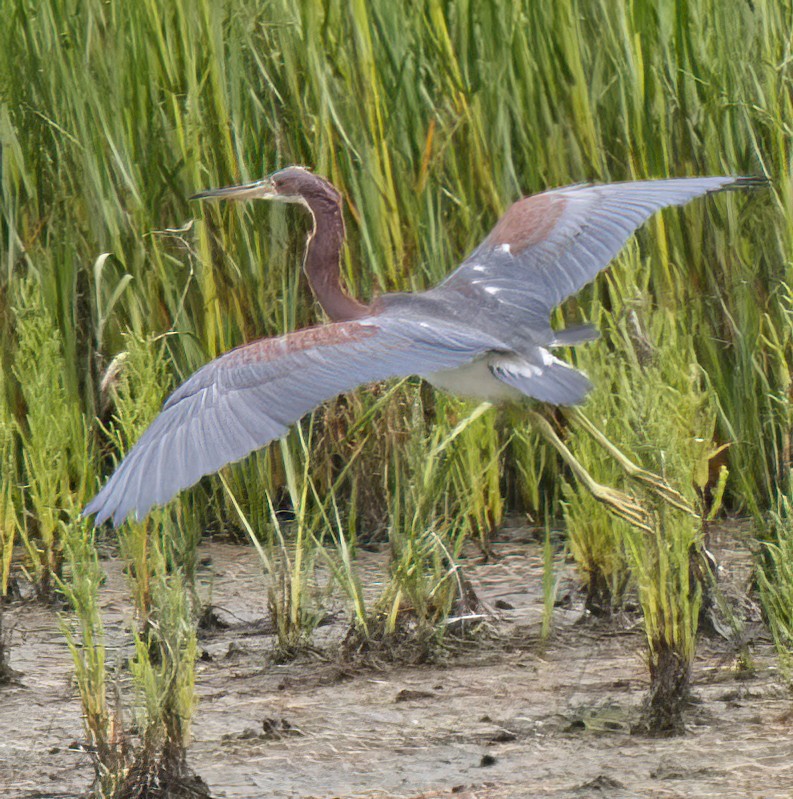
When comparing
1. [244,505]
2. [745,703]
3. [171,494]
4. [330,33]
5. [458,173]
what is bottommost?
[745,703]

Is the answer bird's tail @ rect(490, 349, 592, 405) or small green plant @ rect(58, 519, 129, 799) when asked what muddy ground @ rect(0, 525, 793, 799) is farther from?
bird's tail @ rect(490, 349, 592, 405)

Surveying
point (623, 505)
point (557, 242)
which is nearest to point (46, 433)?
point (557, 242)

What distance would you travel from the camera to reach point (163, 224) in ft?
14.2

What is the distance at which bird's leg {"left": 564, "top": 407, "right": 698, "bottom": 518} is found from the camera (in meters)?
2.89

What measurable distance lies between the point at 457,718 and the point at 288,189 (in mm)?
1463

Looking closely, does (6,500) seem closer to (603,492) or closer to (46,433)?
(46,433)

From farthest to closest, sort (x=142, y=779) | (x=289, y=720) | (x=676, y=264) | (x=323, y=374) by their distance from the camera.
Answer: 1. (x=676, y=264)
2. (x=289, y=720)
3. (x=323, y=374)
4. (x=142, y=779)

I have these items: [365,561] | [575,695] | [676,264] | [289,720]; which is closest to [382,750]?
[289,720]

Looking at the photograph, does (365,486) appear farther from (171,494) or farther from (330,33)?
(171,494)

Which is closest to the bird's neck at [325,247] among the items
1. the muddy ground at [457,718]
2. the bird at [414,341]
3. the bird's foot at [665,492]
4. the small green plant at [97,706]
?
the bird at [414,341]

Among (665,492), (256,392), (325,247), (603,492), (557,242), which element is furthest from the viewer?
(325,247)

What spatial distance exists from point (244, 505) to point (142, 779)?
5.92ft

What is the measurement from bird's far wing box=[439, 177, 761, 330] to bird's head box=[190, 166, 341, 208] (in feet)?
1.31

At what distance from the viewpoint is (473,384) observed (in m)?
3.43
